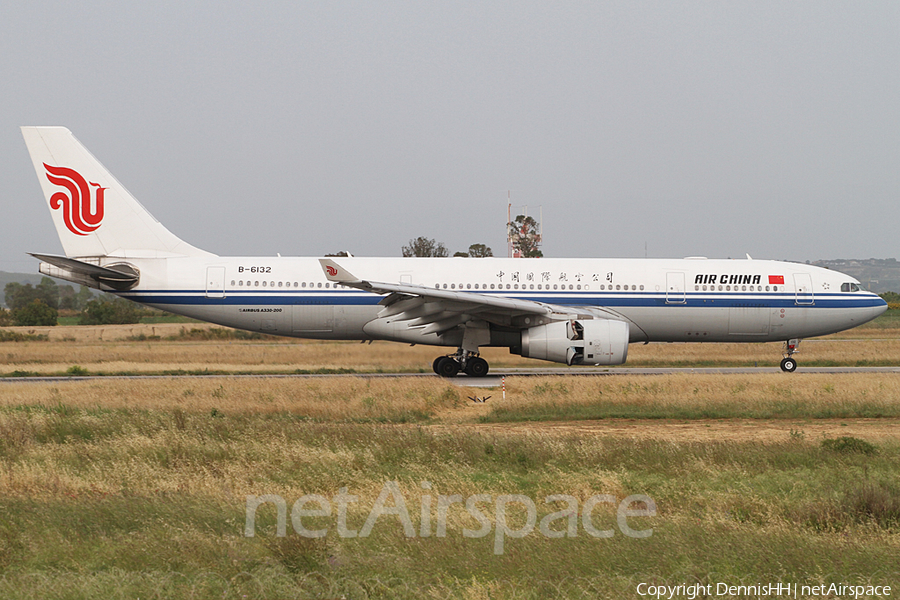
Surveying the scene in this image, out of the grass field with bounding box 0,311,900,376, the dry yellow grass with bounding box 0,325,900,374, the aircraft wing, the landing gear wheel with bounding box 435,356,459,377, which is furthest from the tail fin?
the landing gear wheel with bounding box 435,356,459,377

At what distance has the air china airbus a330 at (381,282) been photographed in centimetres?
2317

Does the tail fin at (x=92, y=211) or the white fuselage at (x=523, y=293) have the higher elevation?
the tail fin at (x=92, y=211)

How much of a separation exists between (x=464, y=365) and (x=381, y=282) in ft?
11.6

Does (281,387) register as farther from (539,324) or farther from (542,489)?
(542,489)

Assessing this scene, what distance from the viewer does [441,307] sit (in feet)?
70.5

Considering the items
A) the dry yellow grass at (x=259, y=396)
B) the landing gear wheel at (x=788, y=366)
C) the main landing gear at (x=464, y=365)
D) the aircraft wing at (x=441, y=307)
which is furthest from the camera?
the landing gear wheel at (x=788, y=366)

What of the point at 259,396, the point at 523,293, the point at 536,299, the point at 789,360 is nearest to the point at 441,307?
the point at 523,293

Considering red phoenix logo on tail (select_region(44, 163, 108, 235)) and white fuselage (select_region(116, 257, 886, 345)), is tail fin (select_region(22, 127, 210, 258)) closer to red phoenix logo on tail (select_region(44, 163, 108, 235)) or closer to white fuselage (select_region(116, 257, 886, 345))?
red phoenix logo on tail (select_region(44, 163, 108, 235))

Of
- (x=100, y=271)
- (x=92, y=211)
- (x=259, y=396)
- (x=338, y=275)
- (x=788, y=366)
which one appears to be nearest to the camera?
(x=259, y=396)

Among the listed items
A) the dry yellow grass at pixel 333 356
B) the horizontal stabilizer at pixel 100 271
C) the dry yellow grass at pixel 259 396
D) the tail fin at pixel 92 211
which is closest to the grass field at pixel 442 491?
the dry yellow grass at pixel 259 396

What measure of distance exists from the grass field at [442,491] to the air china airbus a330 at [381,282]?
543cm

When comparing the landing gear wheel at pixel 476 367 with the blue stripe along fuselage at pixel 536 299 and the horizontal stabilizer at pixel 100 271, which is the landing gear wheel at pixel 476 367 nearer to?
the blue stripe along fuselage at pixel 536 299

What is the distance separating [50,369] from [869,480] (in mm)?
26323

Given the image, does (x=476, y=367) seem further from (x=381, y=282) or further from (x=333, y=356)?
(x=333, y=356)
